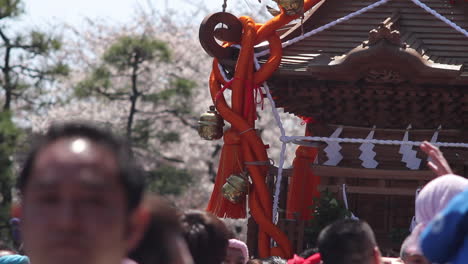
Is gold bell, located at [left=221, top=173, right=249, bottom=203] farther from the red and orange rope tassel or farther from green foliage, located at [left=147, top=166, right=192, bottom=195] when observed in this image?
green foliage, located at [left=147, top=166, right=192, bottom=195]

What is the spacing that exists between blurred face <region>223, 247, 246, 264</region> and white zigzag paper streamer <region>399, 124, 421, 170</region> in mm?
3598

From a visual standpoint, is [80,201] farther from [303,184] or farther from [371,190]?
[303,184]

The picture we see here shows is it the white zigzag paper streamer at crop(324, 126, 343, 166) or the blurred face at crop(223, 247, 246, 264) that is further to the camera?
the white zigzag paper streamer at crop(324, 126, 343, 166)

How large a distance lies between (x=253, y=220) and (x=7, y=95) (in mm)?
12709

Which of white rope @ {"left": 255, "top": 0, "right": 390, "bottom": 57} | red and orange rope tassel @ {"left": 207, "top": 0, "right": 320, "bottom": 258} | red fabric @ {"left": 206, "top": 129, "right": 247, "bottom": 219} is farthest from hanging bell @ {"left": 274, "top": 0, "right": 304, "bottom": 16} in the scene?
red fabric @ {"left": 206, "top": 129, "right": 247, "bottom": 219}

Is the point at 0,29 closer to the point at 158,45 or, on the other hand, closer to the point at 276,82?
the point at 158,45

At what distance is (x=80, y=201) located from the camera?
2.14m

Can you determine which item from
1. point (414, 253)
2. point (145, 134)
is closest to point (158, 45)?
point (145, 134)

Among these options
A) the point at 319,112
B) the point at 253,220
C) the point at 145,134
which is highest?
the point at 319,112

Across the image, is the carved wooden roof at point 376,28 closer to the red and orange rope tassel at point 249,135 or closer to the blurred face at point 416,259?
the red and orange rope tassel at point 249,135

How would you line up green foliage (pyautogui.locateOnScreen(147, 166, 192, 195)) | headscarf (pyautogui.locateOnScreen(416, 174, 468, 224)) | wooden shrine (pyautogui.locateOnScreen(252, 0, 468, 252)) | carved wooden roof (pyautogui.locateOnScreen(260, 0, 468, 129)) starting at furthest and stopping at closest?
green foliage (pyautogui.locateOnScreen(147, 166, 192, 195)) < wooden shrine (pyautogui.locateOnScreen(252, 0, 468, 252)) < carved wooden roof (pyautogui.locateOnScreen(260, 0, 468, 129)) < headscarf (pyautogui.locateOnScreen(416, 174, 468, 224))

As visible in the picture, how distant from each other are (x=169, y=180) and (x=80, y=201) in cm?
2108

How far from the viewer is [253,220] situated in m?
9.40

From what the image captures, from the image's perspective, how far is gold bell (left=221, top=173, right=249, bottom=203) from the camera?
354 inches
